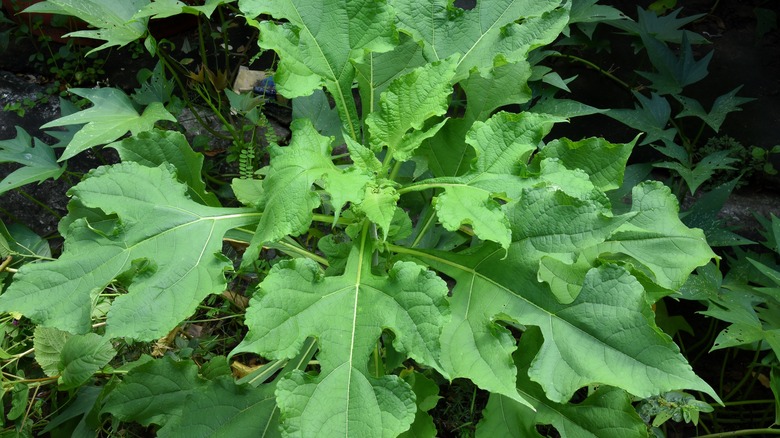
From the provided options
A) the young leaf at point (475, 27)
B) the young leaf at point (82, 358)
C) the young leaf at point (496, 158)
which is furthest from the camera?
the young leaf at point (82, 358)

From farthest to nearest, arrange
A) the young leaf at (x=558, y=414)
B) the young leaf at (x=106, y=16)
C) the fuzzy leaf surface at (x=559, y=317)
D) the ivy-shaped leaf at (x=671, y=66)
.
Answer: the ivy-shaped leaf at (x=671, y=66), the young leaf at (x=106, y=16), the young leaf at (x=558, y=414), the fuzzy leaf surface at (x=559, y=317)

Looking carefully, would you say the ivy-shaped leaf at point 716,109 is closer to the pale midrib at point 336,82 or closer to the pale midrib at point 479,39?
the pale midrib at point 479,39

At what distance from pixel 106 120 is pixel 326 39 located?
850 mm

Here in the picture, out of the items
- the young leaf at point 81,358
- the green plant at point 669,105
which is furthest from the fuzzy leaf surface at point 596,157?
the young leaf at point 81,358

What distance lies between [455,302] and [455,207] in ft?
0.73

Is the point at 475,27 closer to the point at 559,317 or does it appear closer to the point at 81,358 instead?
the point at 559,317

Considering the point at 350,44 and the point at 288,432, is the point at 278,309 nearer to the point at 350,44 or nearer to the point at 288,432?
the point at 288,432

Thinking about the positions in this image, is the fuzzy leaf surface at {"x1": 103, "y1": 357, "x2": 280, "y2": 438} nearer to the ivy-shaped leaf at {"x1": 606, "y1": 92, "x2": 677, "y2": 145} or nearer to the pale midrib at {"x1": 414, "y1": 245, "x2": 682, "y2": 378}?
the pale midrib at {"x1": 414, "y1": 245, "x2": 682, "y2": 378}

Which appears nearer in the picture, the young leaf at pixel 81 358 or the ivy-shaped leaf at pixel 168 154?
the ivy-shaped leaf at pixel 168 154

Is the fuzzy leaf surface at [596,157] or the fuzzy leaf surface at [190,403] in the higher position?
the fuzzy leaf surface at [596,157]

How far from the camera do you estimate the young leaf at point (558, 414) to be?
1438 mm

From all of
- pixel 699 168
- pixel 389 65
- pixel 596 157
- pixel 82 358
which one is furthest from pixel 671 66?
pixel 82 358

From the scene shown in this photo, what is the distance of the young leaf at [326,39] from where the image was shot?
1451 mm

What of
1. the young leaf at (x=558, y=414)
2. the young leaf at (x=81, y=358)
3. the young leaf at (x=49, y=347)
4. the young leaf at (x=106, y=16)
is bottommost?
the young leaf at (x=49, y=347)
